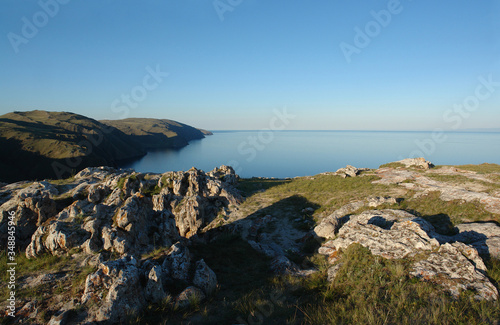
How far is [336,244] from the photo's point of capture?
1320cm

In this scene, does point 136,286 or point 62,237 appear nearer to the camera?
point 136,286

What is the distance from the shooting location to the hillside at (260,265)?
281 inches

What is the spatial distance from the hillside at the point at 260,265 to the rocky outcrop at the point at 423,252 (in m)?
0.05

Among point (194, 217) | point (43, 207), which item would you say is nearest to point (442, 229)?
point (194, 217)

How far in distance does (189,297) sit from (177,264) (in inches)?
75.5

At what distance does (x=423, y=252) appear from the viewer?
9.71 metres

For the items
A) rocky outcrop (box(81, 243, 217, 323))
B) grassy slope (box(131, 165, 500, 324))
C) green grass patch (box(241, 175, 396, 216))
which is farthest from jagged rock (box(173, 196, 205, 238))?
rocky outcrop (box(81, 243, 217, 323))

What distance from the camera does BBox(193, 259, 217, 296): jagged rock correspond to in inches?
348

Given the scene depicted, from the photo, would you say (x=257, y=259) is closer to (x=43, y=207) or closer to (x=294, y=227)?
(x=294, y=227)

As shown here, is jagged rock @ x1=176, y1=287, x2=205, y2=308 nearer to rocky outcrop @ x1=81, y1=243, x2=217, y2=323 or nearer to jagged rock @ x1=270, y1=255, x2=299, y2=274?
rocky outcrop @ x1=81, y1=243, x2=217, y2=323

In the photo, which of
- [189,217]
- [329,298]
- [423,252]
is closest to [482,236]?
[423,252]

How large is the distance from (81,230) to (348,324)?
16084 mm

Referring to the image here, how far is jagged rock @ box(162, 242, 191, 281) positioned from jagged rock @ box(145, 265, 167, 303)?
946mm

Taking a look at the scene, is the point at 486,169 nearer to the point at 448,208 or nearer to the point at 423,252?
the point at 448,208
